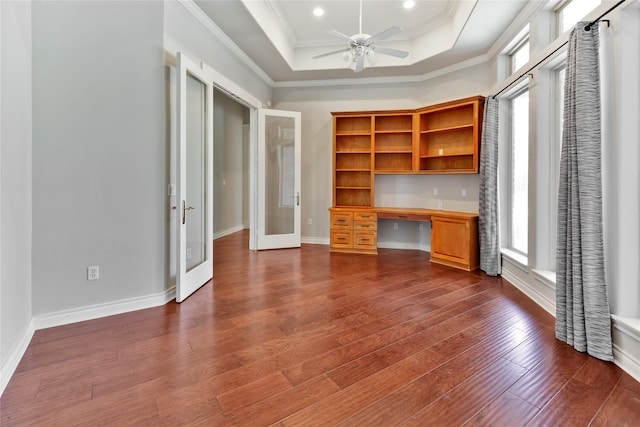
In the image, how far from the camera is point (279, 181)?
5.82m

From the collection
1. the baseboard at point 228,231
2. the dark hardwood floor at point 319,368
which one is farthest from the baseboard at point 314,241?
the dark hardwood floor at point 319,368

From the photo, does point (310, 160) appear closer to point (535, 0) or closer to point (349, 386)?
point (535, 0)

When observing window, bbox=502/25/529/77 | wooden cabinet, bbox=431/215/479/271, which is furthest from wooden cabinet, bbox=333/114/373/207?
window, bbox=502/25/529/77

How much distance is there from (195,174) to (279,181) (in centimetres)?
231

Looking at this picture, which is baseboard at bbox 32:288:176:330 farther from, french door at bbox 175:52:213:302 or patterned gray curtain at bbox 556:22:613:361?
patterned gray curtain at bbox 556:22:613:361

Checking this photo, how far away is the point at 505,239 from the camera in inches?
171

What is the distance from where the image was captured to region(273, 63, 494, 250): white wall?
5340 millimetres

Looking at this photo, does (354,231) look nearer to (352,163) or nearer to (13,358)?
(352,163)

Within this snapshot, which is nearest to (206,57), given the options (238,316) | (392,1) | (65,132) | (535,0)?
(65,132)

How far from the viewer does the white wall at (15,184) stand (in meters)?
1.92

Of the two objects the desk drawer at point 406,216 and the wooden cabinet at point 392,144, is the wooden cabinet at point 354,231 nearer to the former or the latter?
the desk drawer at point 406,216

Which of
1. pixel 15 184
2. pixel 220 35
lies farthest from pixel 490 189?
pixel 15 184

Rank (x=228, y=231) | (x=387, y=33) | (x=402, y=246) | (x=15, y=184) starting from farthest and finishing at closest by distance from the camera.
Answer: (x=228, y=231)
(x=402, y=246)
(x=387, y=33)
(x=15, y=184)

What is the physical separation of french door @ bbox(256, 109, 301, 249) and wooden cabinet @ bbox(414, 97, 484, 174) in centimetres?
217
